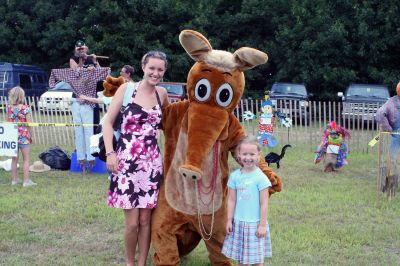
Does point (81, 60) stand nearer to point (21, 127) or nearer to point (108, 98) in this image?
point (108, 98)

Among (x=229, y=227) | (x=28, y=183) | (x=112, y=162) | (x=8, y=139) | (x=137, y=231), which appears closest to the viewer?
(x=229, y=227)

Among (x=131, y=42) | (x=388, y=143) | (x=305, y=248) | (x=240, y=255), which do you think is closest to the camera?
(x=240, y=255)

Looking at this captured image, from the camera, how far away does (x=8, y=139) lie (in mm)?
7816

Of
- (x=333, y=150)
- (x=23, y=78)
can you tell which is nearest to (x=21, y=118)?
(x=333, y=150)

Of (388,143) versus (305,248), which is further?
(388,143)

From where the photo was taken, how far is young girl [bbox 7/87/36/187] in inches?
312

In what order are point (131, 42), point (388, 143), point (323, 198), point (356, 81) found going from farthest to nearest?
1. point (131, 42)
2. point (356, 81)
3. point (388, 143)
4. point (323, 198)

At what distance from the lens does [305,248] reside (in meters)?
5.11

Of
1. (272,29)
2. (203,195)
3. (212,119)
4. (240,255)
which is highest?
(272,29)

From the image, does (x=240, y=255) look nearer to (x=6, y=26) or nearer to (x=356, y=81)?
(x=356, y=81)

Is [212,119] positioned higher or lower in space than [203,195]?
higher

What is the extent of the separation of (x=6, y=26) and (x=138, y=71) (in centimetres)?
731

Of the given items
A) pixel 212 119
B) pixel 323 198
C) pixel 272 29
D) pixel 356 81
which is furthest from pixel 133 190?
pixel 272 29

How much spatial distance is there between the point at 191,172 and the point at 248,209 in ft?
1.64
